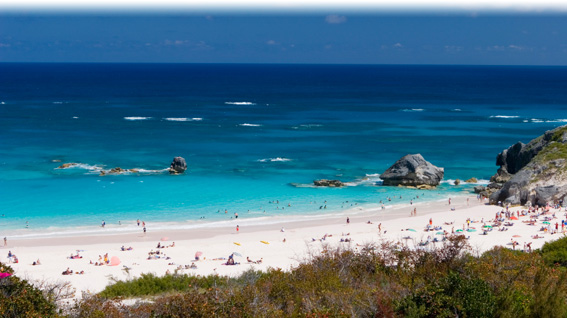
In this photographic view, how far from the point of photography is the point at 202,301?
15391 millimetres

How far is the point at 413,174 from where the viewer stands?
175ft

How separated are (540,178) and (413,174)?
1062 centimetres

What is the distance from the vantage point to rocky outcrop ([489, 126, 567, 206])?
44938 millimetres

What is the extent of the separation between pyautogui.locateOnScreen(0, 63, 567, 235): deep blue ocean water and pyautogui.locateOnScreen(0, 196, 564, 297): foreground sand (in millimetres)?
2900

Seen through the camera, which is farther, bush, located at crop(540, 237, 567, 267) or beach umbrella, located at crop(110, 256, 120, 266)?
beach umbrella, located at crop(110, 256, 120, 266)

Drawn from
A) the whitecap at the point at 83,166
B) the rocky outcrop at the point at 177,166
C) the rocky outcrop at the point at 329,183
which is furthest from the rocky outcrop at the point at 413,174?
the whitecap at the point at 83,166

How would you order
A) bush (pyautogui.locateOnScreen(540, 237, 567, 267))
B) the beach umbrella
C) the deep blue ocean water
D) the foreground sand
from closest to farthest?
bush (pyautogui.locateOnScreen(540, 237, 567, 267)) → the foreground sand → the beach umbrella → the deep blue ocean water

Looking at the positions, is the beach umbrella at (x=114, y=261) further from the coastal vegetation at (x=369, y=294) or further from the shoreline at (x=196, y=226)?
the coastal vegetation at (x=369, y=294)

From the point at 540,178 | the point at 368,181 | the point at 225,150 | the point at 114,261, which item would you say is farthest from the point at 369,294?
the point at 225,150

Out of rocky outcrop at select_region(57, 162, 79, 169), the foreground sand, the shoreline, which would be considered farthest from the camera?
rocky outcrop at select_region(57, 162, 79, 169)

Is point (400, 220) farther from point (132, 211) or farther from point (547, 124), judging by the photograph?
point (547, 124)

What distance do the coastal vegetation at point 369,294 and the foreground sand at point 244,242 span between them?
7820 millimetres

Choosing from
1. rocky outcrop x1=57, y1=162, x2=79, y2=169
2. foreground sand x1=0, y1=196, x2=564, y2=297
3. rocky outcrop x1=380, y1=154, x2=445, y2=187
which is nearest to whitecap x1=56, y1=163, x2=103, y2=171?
rocky outcrop x1=57, y1=162, x2=79, y2=169

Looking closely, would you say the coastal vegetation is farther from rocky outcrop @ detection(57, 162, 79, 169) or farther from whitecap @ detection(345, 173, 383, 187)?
rocky outcrop @ detection(57, 162, 79, 169)
